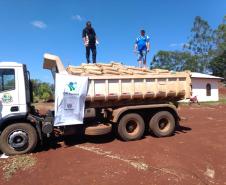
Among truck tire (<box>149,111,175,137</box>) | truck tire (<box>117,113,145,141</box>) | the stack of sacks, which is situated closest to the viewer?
the stack of sacks

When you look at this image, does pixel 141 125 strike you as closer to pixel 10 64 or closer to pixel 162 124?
pixel 162 124

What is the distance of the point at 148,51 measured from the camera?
12.9m

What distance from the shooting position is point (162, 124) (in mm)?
10547

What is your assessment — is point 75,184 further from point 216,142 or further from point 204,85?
point 204,85

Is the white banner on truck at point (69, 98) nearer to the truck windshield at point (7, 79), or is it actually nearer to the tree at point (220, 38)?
the truck windshield at point (7, 79)

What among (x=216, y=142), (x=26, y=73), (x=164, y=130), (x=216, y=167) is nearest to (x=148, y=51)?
(x=164, y=130)

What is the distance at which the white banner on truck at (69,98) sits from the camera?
8742 millimetres

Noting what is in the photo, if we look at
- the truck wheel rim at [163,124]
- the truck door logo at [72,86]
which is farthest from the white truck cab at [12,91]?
the truck wheel rim at [163,124]

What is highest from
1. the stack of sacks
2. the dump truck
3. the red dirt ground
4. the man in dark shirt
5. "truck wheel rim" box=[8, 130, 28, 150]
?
the man in dark shirt

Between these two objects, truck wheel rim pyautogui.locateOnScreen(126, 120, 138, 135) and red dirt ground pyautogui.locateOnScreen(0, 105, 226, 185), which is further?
truck wheel rim pyautogui.locateOnScreen(126, 120, 138, 135)

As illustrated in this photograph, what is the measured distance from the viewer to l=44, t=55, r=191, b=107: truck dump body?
923cm

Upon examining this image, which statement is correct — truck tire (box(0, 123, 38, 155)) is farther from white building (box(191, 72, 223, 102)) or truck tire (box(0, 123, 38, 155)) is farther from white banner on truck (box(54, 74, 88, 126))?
white building (box(191, 72, 223, 102))

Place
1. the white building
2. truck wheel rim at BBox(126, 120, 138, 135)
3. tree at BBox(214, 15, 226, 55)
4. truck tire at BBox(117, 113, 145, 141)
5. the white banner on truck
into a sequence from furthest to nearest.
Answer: tree at BBox(214, 15, 226, 55)
the white building
truck wheel rim at BBox(126, 120, 138, 135)
truck tire at BBox(117, 113, 145, 141)
the white banner on truck

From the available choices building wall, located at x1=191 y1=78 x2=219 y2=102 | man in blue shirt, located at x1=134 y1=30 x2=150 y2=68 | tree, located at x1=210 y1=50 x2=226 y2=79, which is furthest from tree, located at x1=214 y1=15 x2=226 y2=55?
man in blue shirt, located at x1=134 y1=30 x2=150 y2=68
